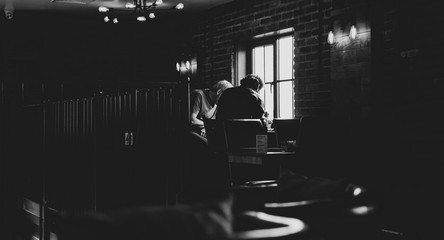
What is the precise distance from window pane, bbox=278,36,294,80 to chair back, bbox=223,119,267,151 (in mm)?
2674

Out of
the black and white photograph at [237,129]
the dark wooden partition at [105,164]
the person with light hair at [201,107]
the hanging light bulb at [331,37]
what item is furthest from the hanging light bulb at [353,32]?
the dark wooden partition at [105,164]

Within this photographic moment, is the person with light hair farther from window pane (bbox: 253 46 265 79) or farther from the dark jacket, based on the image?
the dark jacket

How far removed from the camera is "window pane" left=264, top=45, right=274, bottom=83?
812cm

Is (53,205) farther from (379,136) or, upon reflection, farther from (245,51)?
(245,51)

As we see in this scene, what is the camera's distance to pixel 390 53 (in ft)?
19.9

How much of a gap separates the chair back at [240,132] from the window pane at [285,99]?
2.58m

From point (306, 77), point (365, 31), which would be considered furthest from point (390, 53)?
point (306, 77)

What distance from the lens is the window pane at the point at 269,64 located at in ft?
26.6

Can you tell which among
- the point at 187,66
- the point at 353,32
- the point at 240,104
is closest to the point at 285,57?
the point at 353,32

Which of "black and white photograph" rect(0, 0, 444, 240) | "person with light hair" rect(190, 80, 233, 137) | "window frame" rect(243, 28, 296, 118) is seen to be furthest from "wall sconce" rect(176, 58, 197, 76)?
"person with light hair" rect(190, 80, 233, 137)

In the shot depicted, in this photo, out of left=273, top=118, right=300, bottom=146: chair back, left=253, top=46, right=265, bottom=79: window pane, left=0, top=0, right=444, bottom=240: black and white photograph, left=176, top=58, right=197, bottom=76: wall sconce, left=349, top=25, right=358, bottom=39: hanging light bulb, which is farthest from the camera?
left=176, top=58, right=197, bottom=76: wall sconce

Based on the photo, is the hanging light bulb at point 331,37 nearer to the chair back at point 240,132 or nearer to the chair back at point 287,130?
the chair back at point 287,130

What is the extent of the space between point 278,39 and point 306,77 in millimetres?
949

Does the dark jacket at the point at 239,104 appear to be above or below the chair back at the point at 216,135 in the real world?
above
